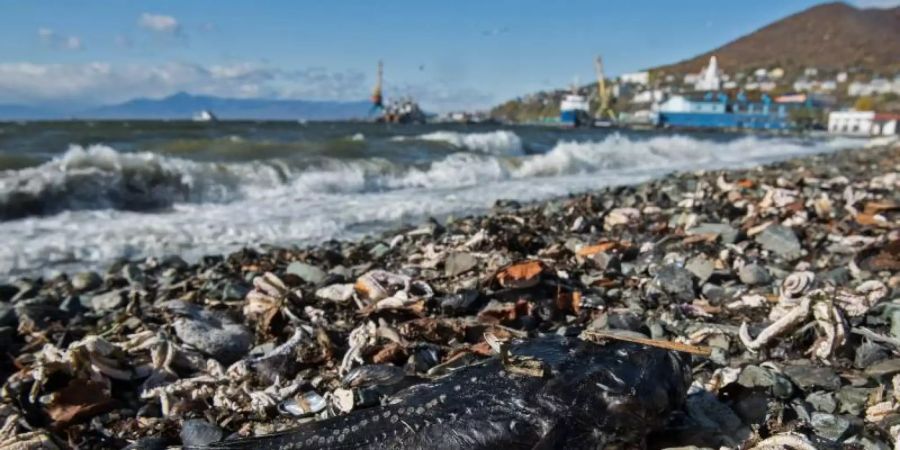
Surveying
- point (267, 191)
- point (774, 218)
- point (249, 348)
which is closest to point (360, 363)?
point (249, 348)

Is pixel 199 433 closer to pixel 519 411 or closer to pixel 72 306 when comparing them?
pixel 519 411

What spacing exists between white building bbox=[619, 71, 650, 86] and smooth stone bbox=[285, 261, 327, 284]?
170 meters

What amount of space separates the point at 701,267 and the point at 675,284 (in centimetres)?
47

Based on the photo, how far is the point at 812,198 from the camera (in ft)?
22.2

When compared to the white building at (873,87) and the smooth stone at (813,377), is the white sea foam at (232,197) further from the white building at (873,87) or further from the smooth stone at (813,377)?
the white building at (873,87)

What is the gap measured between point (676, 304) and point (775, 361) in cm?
90

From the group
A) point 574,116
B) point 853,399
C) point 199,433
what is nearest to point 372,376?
point 199,433

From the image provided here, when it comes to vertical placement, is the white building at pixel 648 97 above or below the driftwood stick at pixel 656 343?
above

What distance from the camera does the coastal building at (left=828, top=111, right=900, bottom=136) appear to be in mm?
62250

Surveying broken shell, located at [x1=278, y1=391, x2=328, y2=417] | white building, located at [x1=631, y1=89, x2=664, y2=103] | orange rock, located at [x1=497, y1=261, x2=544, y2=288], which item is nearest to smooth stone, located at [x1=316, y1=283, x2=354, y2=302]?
orange rock, located at [x1=497, y1=261, x2=544, y2=288]

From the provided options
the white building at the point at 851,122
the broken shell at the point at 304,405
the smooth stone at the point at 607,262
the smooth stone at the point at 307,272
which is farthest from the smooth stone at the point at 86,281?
the white building at the point at 851,122

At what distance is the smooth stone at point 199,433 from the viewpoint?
92.0 inches

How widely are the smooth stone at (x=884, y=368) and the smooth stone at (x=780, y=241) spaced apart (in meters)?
2.37

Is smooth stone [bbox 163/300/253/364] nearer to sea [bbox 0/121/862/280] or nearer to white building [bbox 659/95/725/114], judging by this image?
sea [bbox 0/121/862/280]
